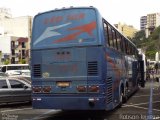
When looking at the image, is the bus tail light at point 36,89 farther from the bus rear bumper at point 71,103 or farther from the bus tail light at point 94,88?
the bus tail light at point 94,88

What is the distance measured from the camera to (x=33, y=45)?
13.1m

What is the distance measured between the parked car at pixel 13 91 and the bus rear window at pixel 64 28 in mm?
5042

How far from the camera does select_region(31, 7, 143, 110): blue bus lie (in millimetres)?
12172

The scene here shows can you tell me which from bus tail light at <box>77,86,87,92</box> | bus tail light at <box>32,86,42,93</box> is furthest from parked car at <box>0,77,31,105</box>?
bus tail light at <box>77,86,87,92</box>

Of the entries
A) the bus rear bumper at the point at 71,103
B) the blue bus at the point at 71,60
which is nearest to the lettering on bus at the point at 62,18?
the blue bus at the point at 71,60

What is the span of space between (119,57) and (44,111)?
375 cm

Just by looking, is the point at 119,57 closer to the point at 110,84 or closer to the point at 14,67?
the point at 110,84

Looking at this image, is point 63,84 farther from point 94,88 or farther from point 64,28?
point 64,28

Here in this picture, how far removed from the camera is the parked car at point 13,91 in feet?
56.9

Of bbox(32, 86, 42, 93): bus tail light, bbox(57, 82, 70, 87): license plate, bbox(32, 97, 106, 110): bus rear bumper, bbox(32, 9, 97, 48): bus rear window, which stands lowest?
bbox(32, 97, 106, 110): bus rear bumper

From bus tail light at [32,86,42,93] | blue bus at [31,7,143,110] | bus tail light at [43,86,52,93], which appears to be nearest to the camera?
blue bus at [31,7,143,110]

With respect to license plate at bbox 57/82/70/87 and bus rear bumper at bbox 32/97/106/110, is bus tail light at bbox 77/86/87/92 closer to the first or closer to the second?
bus rear bumper at bbox 32/97/106/110

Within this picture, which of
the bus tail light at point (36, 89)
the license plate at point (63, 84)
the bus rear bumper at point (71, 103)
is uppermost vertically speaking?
the license plate at point (63, 84)

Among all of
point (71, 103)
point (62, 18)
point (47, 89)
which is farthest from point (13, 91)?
point (62, 18)
